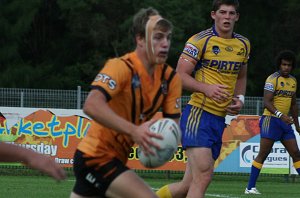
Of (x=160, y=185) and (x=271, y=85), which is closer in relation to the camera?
(x=271, y=85)

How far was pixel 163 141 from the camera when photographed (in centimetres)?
647

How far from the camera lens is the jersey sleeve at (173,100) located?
708 cm

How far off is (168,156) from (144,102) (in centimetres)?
47

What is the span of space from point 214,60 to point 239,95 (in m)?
0.46

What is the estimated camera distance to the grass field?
14547mm

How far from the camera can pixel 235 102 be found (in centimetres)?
926

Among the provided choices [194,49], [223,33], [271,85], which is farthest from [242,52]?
[271,85]

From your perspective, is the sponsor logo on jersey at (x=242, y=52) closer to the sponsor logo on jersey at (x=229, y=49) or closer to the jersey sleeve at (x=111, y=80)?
the sponsor logo on jersey at (x=229, y=49)

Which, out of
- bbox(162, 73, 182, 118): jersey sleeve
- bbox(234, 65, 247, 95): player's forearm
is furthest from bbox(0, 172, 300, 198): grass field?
bbox(162, 73, 182, 118): jersey sleeve

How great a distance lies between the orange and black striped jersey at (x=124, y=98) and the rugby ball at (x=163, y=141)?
0.78 feet

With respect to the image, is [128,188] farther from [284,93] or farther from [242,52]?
[284,93]

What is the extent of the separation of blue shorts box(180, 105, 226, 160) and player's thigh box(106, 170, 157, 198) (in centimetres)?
258

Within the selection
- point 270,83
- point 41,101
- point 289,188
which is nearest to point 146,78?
point 270,83

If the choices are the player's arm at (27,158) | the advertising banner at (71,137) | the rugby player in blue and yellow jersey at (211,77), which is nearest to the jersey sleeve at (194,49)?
the rugby player in blue and yellow jersey at (211,77)
